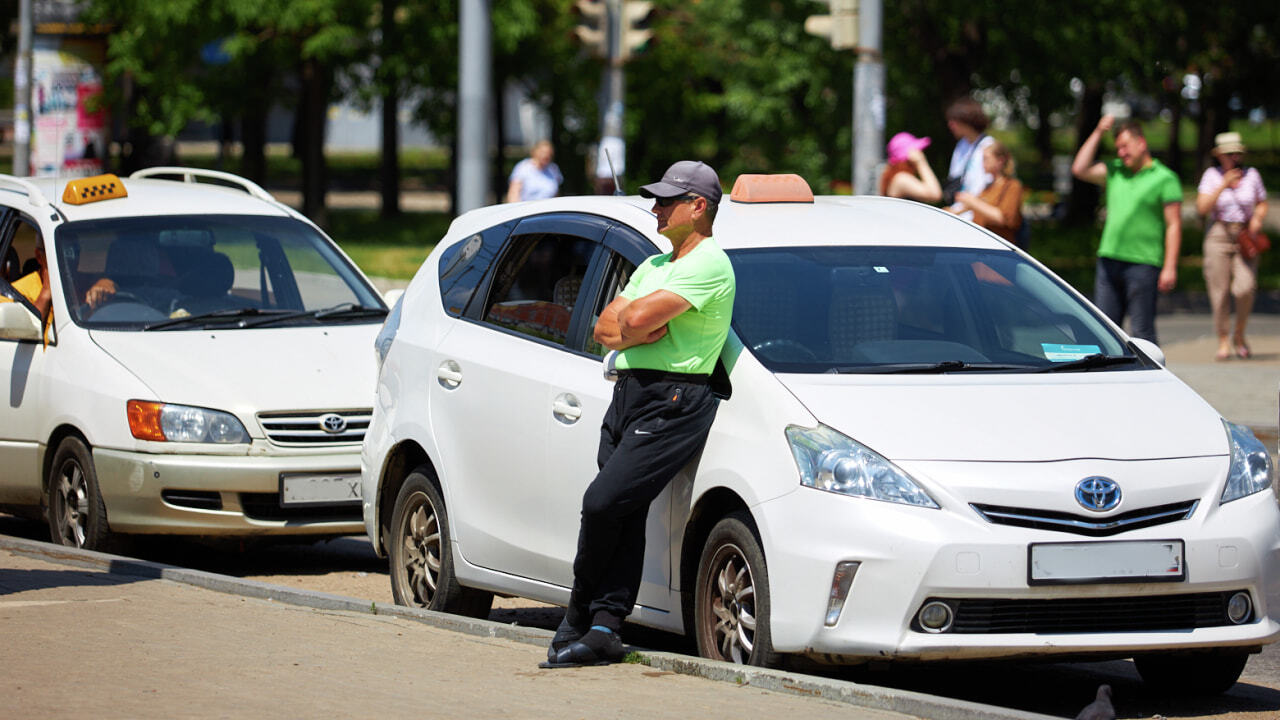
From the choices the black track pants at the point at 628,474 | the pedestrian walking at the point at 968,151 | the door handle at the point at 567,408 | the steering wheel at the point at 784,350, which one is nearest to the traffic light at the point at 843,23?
the pedestrian walking at the point at 968,151

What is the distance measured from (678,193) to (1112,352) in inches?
66.9

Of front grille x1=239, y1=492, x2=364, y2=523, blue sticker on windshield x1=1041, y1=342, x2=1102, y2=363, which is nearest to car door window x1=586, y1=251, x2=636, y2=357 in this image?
blue sticker on windshield x1=1041, y1=342, x2=1102, y2=363

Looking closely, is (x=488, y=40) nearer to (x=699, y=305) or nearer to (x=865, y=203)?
(x=865, y=203)

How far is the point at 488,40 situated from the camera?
16688 millimetres

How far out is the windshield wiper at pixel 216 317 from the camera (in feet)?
32.1

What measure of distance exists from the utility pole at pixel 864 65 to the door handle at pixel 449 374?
860cm

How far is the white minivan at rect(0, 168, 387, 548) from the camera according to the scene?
9016 mm

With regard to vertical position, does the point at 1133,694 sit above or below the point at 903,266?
below

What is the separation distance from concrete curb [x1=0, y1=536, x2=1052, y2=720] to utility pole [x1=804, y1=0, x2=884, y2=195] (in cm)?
850

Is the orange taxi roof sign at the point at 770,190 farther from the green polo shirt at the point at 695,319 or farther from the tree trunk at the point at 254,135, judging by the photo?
the tree trunk at the point at 254,135

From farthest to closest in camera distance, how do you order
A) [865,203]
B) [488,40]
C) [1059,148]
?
[1059,148] → [488,40] → [865,203]

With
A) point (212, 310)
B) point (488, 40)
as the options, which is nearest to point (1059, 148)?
point (488, 40)

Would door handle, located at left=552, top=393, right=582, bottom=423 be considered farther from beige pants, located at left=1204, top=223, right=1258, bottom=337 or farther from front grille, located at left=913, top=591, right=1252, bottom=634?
beige pants, located at left=1204, top=223, right=1258, bottom=337

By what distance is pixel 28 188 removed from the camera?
10.6m
